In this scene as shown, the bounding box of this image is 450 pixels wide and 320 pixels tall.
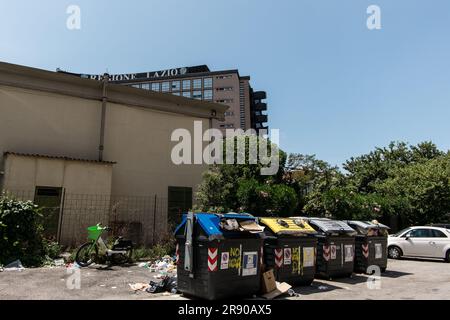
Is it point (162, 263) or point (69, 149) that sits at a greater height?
point (69, 149)

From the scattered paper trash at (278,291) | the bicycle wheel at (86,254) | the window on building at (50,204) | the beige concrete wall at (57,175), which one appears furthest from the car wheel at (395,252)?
the window on building at (50,204)

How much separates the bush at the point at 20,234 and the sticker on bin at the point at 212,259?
5552 mm

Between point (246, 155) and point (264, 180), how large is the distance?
5.65 feet

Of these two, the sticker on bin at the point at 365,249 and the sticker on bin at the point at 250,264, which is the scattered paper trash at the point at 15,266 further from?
the sticker on bin at the point at 365,249

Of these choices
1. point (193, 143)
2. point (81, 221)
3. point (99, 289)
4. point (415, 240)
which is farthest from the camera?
point (193, 143)

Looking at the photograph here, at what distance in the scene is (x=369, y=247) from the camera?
36.2 ft

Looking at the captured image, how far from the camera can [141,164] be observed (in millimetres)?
16109

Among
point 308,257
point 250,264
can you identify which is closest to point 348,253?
point 308,257

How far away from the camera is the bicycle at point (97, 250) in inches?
393

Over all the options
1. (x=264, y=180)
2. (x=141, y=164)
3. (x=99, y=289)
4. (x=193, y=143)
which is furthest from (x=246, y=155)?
(x=99, y=289)

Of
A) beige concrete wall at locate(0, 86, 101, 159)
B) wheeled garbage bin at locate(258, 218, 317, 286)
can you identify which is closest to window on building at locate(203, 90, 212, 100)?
beige concrete wall at locate(0, 86, 101, 159)

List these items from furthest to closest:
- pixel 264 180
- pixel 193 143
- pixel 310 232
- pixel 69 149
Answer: pixel 264 180 → pixel 193 143 → pixel 69 149 → pixel 310 232
